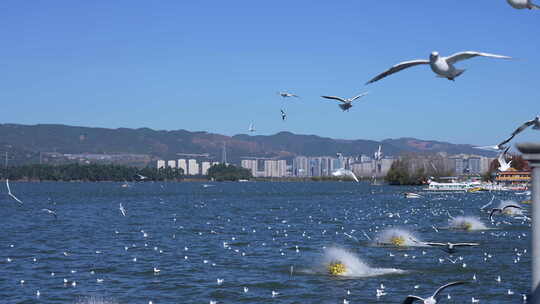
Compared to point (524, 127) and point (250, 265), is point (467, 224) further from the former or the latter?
point (524, 127)

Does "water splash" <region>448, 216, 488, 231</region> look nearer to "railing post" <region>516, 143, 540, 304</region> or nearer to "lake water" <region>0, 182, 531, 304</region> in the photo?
"lake water" <region>0, 182, 531, 304</region>

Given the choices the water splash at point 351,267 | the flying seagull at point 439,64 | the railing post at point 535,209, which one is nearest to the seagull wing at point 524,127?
the flying seagull at point 439,64

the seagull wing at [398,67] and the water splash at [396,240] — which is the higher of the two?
the seagull wing at [398,67]

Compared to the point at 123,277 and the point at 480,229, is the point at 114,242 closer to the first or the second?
the point at 123,277

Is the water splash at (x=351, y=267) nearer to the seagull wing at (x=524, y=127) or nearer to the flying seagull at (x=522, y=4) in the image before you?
the seagull wing at (x=524, y=127)

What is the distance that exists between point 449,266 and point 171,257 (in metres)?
13.0

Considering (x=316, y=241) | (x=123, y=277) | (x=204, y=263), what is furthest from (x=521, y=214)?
(x=123, y=277)

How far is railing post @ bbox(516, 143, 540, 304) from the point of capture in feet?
28.1

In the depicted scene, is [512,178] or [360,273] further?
[512,178]

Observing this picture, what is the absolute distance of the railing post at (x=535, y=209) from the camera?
857 cm

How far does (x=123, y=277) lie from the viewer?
2856cm

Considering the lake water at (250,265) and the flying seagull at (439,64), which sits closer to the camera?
the flying seagull at (439,64)

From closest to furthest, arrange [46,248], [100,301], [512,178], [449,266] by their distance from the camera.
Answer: [100,301] → [449,266] → [46,248] → [512,178]

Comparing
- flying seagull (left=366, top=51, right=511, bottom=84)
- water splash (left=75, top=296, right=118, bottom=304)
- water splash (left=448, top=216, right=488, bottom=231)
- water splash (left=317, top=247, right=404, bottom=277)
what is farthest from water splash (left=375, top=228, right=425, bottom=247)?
flying seagull (left=366, top=51, right=511, bottom=84)
